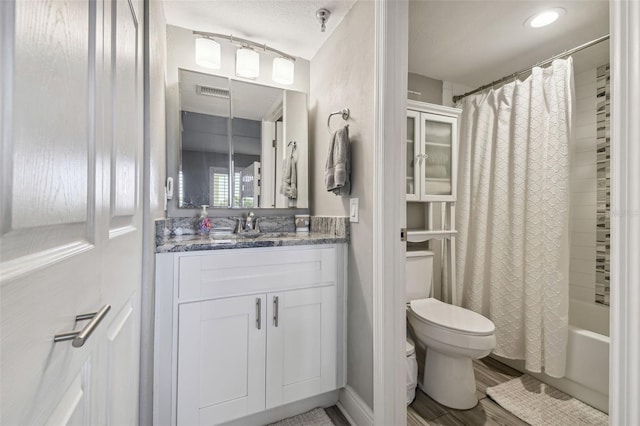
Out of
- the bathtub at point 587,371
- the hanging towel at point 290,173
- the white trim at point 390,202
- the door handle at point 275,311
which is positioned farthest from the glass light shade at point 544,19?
the door handle at point 275,311

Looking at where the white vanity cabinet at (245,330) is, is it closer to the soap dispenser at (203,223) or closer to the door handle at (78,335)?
the soap dispenser at (203,223)

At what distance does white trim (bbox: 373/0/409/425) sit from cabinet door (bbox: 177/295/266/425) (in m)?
0.58

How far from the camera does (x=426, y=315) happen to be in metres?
1.71

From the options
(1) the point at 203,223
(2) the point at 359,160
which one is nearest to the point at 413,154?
(2) the point at 359,160

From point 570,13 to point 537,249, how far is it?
1464 mm

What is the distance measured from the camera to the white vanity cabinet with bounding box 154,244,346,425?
1215mm

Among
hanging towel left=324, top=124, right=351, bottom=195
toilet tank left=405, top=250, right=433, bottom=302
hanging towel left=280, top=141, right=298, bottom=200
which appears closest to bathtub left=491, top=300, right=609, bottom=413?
toilet tank left=405, top=250, right=433, bottom=302

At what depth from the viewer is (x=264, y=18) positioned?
1.66 meters

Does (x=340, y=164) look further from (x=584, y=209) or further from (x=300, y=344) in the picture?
(x=584, y=209)

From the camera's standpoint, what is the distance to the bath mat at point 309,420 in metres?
1.43

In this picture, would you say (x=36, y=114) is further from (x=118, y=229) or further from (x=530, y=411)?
(x=530, y=411)

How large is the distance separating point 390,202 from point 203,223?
1.14 metres

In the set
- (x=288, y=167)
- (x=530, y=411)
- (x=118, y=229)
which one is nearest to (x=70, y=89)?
(x=118, y=229)

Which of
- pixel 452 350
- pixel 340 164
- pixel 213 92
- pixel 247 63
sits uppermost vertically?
pixel 247 63
